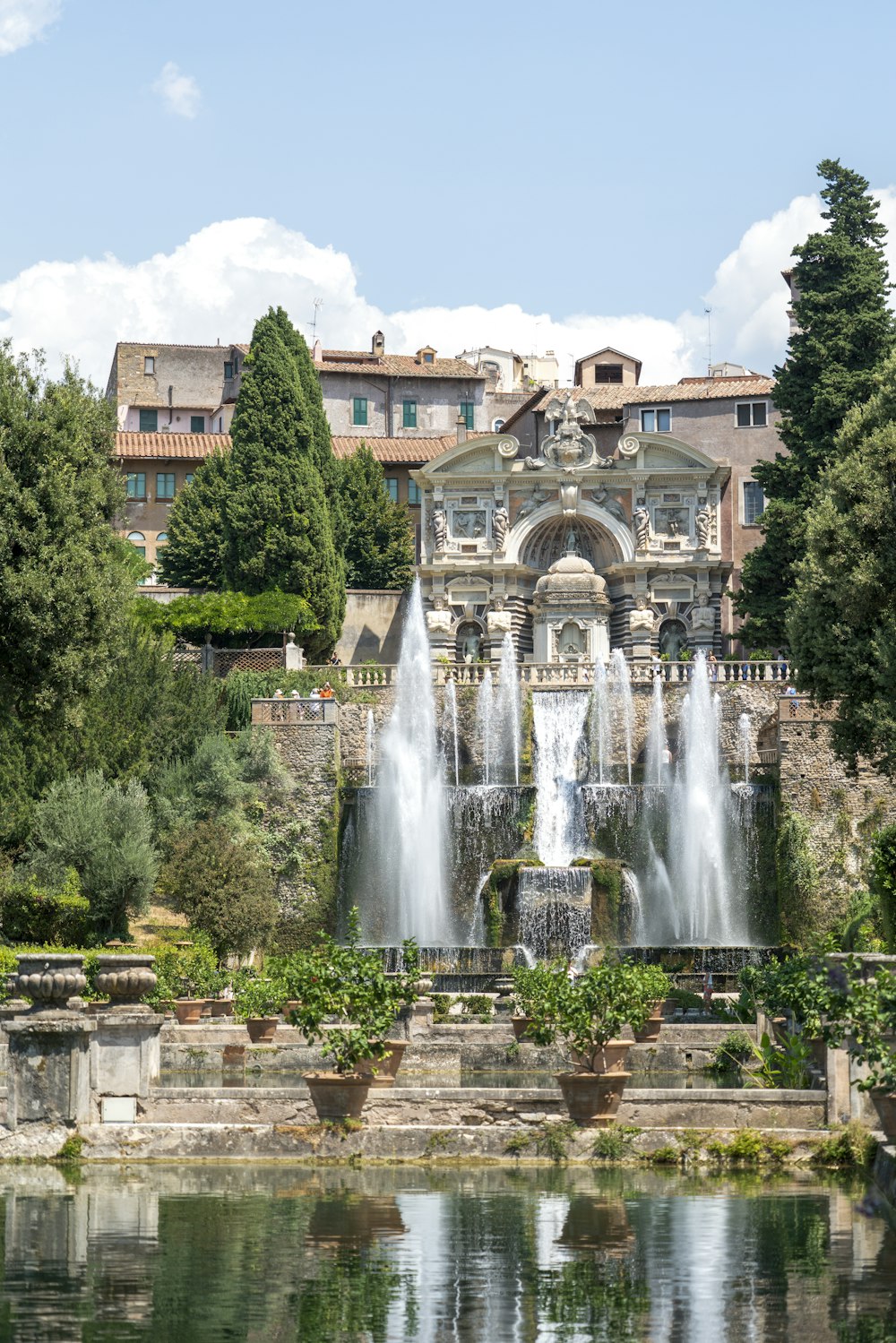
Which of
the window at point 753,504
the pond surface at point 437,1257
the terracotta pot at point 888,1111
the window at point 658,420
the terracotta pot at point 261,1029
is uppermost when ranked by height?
the window at point 658,420

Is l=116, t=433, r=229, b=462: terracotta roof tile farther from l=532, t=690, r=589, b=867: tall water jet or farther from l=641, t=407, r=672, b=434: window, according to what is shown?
l=532, t=690, r=589, b=867: tall water jet

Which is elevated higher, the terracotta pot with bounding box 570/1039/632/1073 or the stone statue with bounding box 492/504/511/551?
the stone statue with bounding box 492/504/511/551

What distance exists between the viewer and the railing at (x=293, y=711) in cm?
4572

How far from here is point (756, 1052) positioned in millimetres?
22109

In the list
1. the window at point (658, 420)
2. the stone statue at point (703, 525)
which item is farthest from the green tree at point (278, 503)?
the window at point (658, 420)

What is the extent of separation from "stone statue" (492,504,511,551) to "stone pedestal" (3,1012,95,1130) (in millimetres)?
44685

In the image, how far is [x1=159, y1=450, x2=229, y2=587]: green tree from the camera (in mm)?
62875

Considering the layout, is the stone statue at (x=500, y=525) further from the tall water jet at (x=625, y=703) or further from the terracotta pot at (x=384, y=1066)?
the terracotta pot at (x=384, y=1066)

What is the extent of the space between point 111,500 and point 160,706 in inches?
504

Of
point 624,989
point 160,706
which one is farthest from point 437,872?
point 624,989

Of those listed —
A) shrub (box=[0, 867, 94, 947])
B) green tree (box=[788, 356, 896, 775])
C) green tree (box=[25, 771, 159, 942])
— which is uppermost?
green tree (box=[788, 356, 896, 775])

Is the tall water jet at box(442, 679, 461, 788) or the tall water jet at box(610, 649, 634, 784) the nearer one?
the tall water jet at box(442, 679, 461, 788)

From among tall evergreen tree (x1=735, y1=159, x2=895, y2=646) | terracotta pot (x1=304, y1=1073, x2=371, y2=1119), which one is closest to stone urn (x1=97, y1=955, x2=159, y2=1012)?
terracotta pot (x1=304, y1=1073, x2=371, y2=1119)

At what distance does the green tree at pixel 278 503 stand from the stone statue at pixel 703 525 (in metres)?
11.2
